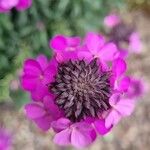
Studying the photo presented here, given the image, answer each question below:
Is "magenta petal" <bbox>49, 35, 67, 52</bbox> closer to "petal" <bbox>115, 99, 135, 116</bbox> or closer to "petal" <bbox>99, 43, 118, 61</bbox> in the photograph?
"petal" <bbox>99, 43, 118, 61</bbox>

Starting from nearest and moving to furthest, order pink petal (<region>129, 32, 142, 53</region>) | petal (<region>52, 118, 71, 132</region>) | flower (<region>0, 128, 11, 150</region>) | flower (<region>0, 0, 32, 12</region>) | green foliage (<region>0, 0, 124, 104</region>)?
petal (<region>52, 118, 71, 132</region>), flower (<region>0, 0, 32, 12</region>), flower (<region>0, 128, 11, 150</region>), green foliage (<region>0, 0, 124, 104</region>), pink petal (<region>129, 32, 142, 53</region>)

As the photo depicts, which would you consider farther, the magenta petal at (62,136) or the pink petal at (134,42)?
the pink petal at (134,42)

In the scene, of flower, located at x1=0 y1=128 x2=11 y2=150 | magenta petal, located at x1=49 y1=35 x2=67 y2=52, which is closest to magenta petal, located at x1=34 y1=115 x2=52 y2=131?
magenta petal, located at x1=49 y1=35 x2=67 y2=52

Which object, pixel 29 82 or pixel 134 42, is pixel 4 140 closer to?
pixel 29 82

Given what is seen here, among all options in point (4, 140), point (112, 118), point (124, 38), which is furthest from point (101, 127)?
point (124, 38)

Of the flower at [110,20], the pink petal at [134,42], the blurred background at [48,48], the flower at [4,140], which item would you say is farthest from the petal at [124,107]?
the flower at [110,20]

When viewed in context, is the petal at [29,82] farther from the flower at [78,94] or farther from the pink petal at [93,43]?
the pink petal at [93,43]
